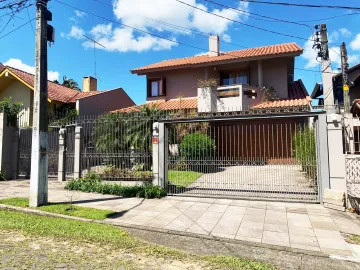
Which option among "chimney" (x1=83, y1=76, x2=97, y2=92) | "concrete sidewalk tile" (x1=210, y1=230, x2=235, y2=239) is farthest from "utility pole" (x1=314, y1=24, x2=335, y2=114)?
"chimney" (x1=83, y1=76, x2=97, y2=92)

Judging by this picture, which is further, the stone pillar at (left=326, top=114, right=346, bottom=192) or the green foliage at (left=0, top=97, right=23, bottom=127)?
the green foliage at (left=0, top=97, right=23, bottom=127)

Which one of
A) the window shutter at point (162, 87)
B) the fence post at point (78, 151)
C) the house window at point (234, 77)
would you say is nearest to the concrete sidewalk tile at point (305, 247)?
the fence post at point (78, 151)

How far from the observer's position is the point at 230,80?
19094mm

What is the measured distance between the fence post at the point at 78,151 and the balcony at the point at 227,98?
26.5 feet

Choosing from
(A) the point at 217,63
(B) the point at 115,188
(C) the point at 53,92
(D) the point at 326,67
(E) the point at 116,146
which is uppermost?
(A) the point at 217,63

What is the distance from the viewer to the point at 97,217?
243 inches

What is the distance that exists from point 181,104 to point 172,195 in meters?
10.6

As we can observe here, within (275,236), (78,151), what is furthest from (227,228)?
(78,151)

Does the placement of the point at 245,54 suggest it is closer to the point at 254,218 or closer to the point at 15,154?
the point at 254,218

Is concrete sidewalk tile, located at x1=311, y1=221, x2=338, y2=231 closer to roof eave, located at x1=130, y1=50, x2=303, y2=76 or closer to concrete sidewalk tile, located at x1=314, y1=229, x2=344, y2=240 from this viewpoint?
concrete sidewalk tile, located at x1=314, y1=229, x2=344, y2=240

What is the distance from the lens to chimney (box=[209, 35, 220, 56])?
2052 cm

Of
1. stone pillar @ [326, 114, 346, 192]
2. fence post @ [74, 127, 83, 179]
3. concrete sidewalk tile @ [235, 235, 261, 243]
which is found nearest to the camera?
concrete sidewalk tile @ [235, 235, 261, 243]

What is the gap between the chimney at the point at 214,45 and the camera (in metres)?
20.5

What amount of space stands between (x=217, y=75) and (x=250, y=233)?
15.6 meters
